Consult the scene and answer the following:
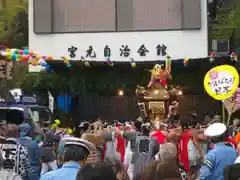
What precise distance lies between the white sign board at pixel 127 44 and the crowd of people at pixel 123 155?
9.70m

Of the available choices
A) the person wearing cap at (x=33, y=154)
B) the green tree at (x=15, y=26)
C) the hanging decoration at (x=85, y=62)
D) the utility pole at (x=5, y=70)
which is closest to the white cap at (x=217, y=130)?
the person wearing cap at (x=33, y=154)

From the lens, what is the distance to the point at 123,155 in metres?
10.4

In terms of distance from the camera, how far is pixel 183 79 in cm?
2130

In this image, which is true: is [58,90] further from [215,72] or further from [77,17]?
[215,72]

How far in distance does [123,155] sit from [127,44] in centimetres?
1193

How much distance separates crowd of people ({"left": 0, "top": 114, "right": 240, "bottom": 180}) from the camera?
361cm

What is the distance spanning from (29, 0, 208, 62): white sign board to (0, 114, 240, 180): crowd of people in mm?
9697

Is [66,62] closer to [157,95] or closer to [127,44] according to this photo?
[127,44]

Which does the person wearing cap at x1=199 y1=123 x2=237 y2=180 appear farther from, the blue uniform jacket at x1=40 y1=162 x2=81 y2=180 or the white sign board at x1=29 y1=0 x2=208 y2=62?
the white sign board at x1=29 y1=0 x2=208 y2=62

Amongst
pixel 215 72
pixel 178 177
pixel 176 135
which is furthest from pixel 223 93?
pixel 178 177

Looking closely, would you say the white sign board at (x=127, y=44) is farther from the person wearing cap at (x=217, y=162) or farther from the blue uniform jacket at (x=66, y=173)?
the blue uniform jacket at (x=66, y=173)

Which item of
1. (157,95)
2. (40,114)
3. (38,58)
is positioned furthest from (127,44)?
(38,58)

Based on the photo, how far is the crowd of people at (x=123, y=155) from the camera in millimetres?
3613

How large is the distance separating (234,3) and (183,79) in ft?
17.6
